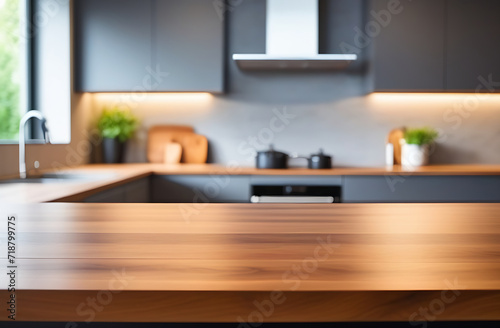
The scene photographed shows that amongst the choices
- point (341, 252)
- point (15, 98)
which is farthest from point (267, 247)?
point (15, 98)

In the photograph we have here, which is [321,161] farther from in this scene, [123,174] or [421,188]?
[123,174]

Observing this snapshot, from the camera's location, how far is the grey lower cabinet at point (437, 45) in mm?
3270

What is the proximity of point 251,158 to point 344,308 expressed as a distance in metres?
3.18

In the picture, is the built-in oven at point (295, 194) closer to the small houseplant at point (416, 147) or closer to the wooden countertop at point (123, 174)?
the wooden countertop at point (123, 174)

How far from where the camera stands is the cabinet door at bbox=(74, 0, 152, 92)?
3.40 metres

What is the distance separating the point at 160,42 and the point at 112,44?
1.06ft

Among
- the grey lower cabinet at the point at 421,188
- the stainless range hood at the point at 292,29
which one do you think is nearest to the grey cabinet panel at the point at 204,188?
the grey lower cabinet at the point at 421,188

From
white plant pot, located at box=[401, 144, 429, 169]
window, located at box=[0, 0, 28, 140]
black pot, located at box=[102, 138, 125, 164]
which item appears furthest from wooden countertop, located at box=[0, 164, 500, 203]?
window, located at box=[0, 0, 28, 140]

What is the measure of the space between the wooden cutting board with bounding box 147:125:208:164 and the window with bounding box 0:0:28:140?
3.07 ft

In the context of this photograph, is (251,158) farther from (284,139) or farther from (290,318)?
(290,318)

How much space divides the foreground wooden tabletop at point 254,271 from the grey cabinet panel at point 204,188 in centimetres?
212

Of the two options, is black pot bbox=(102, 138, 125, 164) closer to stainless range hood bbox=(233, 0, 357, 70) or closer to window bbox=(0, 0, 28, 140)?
window bbox=(0, 0, 28, 140)

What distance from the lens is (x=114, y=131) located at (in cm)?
366

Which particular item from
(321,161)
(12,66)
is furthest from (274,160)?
(12,66)
